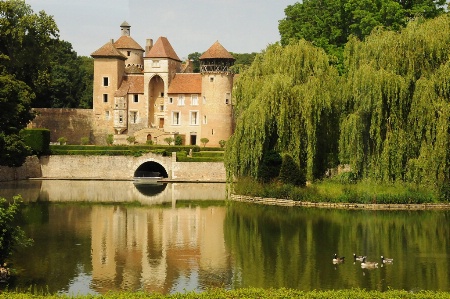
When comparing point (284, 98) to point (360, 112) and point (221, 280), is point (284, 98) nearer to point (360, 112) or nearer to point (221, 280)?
point (360, 112)

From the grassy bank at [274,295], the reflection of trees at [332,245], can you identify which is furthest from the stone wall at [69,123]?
the grassy bank at [274,295]

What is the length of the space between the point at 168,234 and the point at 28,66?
118 feet

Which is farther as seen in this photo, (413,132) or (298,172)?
(298,172)

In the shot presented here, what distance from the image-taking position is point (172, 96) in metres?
61.2

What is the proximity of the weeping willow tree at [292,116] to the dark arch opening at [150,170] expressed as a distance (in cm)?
1844

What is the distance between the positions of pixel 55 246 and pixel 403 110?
16.3 metres

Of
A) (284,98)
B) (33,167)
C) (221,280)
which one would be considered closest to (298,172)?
(284,98)

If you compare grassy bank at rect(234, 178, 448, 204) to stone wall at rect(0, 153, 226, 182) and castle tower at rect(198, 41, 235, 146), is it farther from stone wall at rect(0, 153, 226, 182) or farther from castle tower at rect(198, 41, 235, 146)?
castle tower at rect(198, 41, 235, 146)

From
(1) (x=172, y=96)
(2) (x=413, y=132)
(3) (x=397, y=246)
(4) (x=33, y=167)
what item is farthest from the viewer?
(1) (x=172, y=96)

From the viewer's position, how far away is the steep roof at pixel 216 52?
57.9 metres

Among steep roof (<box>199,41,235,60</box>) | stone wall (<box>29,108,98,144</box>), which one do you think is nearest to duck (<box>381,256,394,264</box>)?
steep roof (<box>199,41,235,60</box>)

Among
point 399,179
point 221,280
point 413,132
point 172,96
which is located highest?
point 172,96

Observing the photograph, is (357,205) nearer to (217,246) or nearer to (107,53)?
(217,246)

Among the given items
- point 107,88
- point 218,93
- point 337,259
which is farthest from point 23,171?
point 337,259
